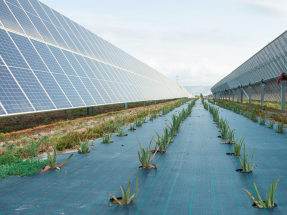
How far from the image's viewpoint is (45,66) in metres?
10.5

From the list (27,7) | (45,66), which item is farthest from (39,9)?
(45,66)

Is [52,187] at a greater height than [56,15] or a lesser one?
lesser

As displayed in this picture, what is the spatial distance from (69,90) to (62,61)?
2513 millimetres

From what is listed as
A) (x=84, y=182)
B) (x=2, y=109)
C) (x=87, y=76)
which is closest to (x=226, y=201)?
(x=84, y=182)

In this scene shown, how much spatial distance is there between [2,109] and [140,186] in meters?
6.00

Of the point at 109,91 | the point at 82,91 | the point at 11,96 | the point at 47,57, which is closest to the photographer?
the point at 11,96

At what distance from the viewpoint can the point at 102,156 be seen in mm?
5344

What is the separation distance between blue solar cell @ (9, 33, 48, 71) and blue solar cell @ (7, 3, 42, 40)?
83cm

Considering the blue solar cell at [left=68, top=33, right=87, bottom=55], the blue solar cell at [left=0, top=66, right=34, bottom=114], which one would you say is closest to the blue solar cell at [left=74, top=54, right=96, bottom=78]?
the blue solar cell at [left=68, top=33, right=87, bottom=55]

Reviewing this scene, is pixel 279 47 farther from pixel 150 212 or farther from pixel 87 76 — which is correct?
pixel 150 212

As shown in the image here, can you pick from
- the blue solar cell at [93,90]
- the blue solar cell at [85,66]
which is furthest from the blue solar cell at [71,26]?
the blue solar cell at [93,90]

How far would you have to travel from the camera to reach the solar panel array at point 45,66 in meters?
8.21

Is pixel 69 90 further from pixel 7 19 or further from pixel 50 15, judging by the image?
pixel 50 15

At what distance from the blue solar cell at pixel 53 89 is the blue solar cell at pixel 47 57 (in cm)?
71
